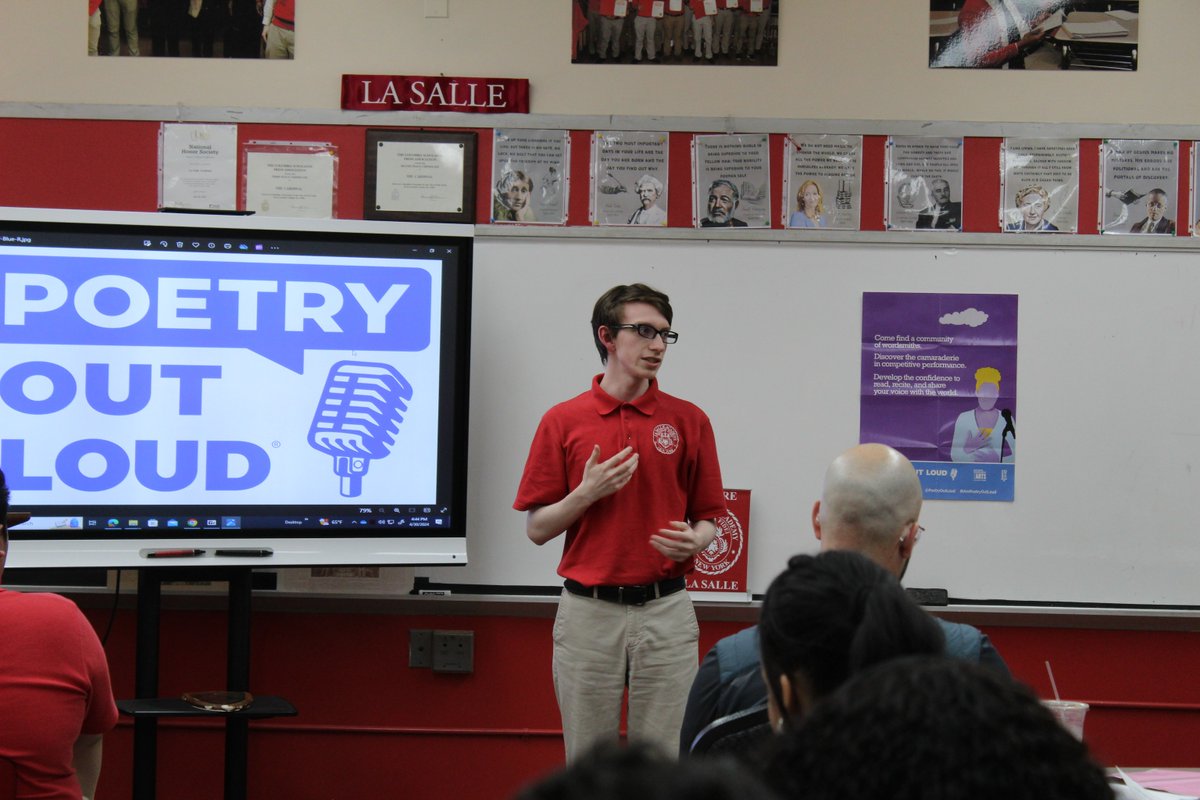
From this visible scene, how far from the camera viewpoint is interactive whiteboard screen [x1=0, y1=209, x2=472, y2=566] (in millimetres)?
2990

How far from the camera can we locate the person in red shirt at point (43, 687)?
6.09 feet

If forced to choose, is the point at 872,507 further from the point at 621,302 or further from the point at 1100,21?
the point at 1100,21

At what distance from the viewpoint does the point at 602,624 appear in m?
2.75

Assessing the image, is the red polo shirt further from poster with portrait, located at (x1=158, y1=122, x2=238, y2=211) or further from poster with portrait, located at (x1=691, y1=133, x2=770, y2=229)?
poster with portrait, located at (x1=158, y1=122, x2=238, y2=211)

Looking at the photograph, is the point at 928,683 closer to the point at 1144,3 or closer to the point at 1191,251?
the point at 1191,251

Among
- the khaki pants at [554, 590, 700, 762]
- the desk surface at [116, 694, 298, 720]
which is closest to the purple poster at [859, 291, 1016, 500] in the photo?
the khaki pants at [554, 590, 700, 762]

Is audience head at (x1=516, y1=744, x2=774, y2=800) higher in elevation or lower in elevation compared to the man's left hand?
higher

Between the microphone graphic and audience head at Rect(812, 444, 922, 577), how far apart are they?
163 centimetres

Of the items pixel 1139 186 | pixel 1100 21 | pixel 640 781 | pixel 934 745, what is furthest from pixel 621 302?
pixel 640 781

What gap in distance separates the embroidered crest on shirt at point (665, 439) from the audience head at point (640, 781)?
2369mm

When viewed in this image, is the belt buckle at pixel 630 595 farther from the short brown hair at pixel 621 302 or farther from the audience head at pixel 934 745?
the audience head at pixel 934 745

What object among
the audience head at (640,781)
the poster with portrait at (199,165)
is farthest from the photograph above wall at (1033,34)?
the audience head at (640,781)

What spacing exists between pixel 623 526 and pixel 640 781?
2.37 metres

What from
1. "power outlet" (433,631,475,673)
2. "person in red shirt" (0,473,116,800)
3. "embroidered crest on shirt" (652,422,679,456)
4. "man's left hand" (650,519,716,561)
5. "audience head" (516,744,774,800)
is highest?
"embroidered crest on shirt" (652,422,679,456)
